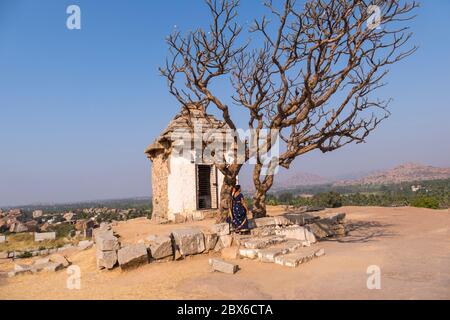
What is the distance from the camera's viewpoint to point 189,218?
48.0 ft

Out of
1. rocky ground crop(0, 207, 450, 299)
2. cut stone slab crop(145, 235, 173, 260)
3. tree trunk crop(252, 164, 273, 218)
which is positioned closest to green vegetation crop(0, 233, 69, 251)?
rocky ground crop(0, 207, 450, 299)

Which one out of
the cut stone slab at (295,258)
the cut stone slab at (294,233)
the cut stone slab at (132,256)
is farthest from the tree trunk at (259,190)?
the cut stone slab at (132,256)

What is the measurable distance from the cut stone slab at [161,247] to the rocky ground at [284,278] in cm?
24

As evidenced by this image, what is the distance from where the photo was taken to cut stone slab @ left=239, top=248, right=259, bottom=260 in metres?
7.85

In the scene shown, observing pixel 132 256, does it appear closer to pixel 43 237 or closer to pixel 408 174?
pixel 43 237

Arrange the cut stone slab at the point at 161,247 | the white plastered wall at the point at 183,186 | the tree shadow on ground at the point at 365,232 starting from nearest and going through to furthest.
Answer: the cut stone slab at the point at 161,247 < the tree shadow on ground at the point at 365,232 < the white plastered wall at the point at 183,186

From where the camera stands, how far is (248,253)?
26.1ft

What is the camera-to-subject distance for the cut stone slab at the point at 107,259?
7715 millimetres

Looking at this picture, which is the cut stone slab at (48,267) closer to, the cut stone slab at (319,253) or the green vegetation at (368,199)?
the cut stone slab at (319,253)

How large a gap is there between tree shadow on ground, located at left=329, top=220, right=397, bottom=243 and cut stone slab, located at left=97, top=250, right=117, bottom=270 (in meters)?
6.34

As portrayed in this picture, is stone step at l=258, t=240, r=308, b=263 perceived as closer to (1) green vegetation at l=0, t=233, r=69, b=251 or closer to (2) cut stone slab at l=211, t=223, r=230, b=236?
(2) cut stone slab at l=211, t=223, r=230, b=236
